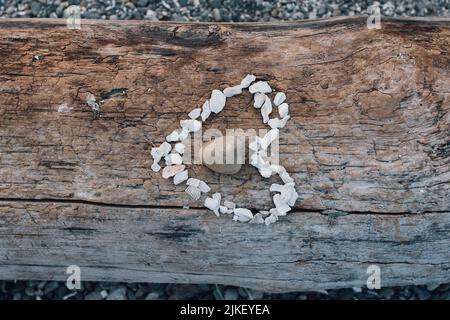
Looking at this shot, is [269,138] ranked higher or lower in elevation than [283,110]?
lower

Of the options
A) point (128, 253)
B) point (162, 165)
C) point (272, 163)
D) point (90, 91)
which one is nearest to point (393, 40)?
point (272, 163)

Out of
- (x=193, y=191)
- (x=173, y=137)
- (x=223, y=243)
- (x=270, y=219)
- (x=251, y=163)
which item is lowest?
(x=223, y=243)

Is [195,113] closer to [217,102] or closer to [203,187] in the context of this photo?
[217,102]

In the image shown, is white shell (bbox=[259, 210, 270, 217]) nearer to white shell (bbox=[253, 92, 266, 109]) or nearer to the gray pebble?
white shell (bbox=[253, 92, 266, 109])

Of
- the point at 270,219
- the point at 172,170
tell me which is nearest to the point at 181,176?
the point at 172,170

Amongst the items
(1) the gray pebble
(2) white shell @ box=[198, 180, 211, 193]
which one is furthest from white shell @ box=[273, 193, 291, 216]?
(1) the gray pebble

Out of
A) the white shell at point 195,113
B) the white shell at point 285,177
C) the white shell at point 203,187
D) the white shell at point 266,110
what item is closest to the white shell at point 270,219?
the white shell at point 285,177

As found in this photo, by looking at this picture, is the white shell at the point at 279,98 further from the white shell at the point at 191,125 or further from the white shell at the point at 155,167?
the white shell at the point at 155,167

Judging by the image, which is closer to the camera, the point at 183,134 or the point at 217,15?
the point at 183,134
